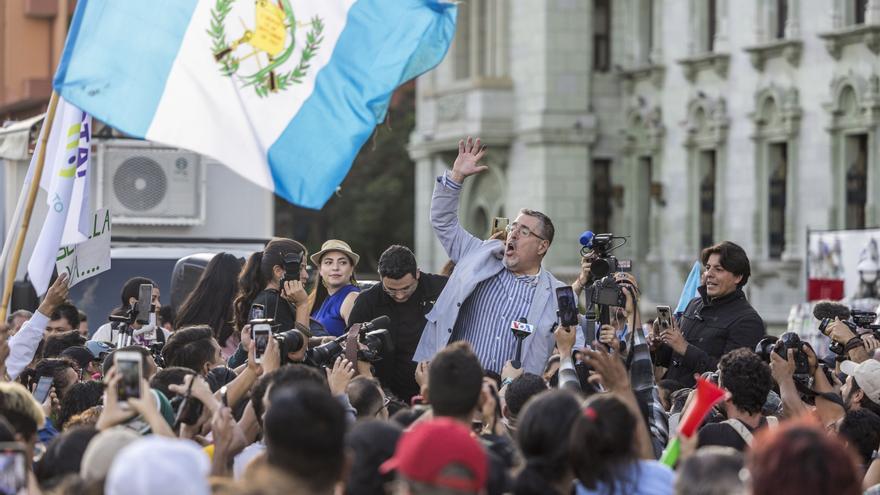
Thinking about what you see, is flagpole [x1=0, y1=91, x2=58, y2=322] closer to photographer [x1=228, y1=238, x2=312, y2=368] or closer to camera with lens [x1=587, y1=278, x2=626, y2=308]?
photographer [x1=228, y1=238, x2=312, y2=368]

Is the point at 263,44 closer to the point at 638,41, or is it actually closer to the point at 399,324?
the point at 399,324

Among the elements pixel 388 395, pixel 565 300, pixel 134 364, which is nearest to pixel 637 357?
pixel 565 300

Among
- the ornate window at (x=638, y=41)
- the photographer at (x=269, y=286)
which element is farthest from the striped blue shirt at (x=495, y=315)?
the ornate window at (x=638, y=41)

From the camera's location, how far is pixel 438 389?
23.8 feet

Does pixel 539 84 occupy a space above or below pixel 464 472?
above

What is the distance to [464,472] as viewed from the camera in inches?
233

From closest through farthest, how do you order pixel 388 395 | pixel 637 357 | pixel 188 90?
pixel 637 357, pixel 388 395, pixel 188 90

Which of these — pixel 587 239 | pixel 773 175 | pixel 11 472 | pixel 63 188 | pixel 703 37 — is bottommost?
pixel 11 472

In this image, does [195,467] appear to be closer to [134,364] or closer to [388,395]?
[134,364]

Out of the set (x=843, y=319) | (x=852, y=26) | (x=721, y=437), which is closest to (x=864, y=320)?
(x=843, y=319)

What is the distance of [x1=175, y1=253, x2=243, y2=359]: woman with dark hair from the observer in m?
12.7

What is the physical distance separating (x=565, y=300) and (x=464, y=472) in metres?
3.78

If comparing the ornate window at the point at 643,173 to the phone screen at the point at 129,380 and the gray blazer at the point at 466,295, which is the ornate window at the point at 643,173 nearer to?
the gray blazer at the point at 466,295

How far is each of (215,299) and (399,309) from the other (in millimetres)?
1912
